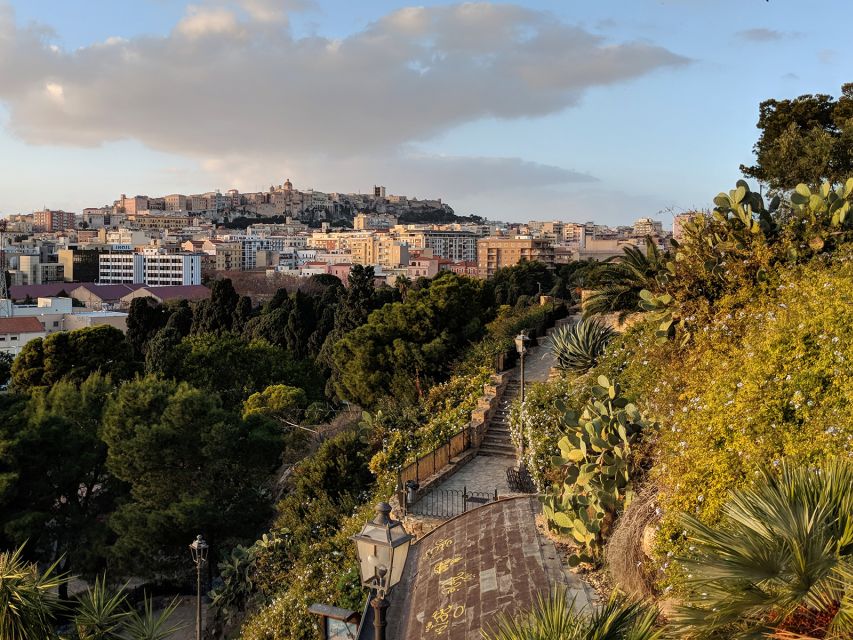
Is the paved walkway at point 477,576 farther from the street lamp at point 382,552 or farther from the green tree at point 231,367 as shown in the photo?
the green tree at point 231,367

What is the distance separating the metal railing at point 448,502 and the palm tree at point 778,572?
21.4 feet

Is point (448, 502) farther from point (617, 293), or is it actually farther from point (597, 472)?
point (617, 293)

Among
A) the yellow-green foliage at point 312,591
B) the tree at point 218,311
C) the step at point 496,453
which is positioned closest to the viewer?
the yellow-green foliage at point 312,591

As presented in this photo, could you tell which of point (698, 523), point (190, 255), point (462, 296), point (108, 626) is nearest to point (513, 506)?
point (108, 626)

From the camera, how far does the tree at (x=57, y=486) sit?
14.2 meters

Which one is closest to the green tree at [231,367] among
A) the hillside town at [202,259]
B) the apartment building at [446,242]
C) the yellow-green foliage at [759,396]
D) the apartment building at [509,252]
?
the yellow-green foliage at [759,396]

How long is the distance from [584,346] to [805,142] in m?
10.5

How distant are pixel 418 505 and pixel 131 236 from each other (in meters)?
129

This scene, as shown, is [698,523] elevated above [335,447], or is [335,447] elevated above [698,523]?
[698,523]

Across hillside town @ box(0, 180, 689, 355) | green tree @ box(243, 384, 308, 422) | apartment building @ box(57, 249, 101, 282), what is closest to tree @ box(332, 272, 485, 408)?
green tree @ box(243, 384, 308, 422)

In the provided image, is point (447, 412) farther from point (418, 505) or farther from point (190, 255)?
point (190, 255)

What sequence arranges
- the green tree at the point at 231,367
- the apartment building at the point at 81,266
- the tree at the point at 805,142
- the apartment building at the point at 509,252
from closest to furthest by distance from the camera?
the tree at the point at 805,142 < the green tree at the point at 231,367 < the apartment building at the point at 509,252 < the apartment building at the point at 81,266

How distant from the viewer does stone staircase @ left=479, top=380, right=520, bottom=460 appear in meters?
13.3

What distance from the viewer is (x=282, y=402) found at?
21266 mm
